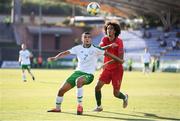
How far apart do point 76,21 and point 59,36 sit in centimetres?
1188

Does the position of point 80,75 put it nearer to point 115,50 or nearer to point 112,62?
point 112,62

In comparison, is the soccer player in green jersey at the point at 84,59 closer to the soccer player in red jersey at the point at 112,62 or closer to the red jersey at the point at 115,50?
the soccer player in red jersey at the point at 112,62

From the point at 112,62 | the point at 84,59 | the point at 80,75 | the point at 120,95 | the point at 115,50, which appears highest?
the point at 115,50

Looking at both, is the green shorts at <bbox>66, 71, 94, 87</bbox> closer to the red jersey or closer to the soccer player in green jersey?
the soccer player in green jersey

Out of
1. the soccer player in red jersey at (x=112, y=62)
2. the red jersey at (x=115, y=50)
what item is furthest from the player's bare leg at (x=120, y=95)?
the red jersey at (x=115, y=50)

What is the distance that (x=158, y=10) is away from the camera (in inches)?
3044

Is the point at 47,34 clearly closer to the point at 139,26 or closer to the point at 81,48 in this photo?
the point at 139,26

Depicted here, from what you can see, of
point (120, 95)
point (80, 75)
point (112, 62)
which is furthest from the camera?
point (120, 95)

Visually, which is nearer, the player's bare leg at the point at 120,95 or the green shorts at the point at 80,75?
the green shorts at the point at 80,75

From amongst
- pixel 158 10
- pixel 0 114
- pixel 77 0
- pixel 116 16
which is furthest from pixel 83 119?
pixel 116 16

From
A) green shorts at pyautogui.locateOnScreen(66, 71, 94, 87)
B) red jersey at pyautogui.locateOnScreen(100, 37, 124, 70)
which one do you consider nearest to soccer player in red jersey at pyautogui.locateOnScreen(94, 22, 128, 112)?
red jersey at pyautogui.locateOnScreen(100, 37, 124, 70)

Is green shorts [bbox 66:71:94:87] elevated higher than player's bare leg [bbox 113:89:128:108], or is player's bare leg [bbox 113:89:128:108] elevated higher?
green shorts [bbox 66:71:94:87]

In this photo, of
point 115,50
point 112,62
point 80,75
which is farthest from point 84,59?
point 115,50

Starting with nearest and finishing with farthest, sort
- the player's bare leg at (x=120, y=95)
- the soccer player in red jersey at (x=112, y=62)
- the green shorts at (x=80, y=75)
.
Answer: the green shorts at (x=80, y=75)
the soccer player in red jersey at (x=112, y=62)
the player's bare leg at (x=120, y=95)
